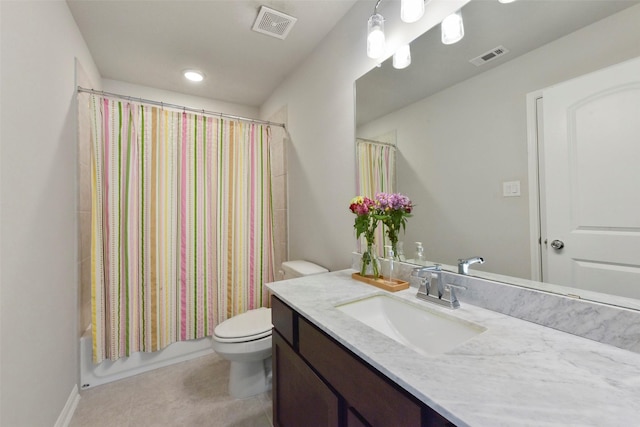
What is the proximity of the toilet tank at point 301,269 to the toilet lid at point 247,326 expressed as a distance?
312mm

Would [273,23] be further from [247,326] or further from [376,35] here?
[247,326]

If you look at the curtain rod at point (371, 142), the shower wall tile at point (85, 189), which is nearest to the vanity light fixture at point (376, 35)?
the curtain rod at point (371, 142)

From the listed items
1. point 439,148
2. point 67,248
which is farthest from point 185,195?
point 439,148

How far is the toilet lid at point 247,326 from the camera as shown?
1.58 meters

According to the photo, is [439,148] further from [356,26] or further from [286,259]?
[286,259]

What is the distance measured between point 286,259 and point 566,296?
6.63 ft

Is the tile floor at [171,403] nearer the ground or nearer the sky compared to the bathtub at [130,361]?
nearer the ground

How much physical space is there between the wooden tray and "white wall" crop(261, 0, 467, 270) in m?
0.34

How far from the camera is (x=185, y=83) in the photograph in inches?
96.9

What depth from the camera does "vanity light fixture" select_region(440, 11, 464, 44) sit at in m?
1.06

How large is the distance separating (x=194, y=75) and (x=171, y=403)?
2.49m

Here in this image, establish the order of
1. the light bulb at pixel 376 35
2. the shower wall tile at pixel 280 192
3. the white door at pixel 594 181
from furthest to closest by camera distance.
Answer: the shower wall tile at pixel 280 192 < the light bulb at pixel 376 35 < the white door at pixel 594 181

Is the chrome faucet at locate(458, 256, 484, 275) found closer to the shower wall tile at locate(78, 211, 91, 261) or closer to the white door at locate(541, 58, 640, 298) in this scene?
the white door at locate(541, 58, 640, 298)

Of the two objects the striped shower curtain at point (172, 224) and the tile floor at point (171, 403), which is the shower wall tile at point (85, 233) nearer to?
the striped shower curtain at point (172, 224)
